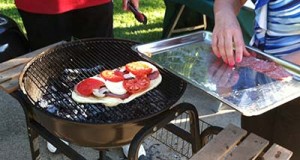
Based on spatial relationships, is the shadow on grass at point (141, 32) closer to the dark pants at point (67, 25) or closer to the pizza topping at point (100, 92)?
the dark pants at point (67, 25)

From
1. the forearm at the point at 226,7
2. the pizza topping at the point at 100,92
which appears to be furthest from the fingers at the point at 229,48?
the pizza topping at the point at 100,92

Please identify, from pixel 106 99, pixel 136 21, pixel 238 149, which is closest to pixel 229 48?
pixel 238 149

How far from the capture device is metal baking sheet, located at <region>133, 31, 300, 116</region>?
3.79 ft

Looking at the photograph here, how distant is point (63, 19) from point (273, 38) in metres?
1.17

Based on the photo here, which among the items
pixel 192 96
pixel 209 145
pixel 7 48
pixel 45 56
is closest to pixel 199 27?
pixel 192 96

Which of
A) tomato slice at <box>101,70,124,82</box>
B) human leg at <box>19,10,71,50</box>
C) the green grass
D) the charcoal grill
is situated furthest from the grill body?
the green grass

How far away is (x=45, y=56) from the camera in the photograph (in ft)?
5.61

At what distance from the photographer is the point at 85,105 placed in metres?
1.48

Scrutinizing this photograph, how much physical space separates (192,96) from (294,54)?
175 centimetres

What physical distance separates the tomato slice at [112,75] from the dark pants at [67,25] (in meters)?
0.66

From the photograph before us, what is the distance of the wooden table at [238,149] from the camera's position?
1.34 meters

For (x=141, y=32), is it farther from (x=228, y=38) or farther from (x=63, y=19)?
(x=228, y=38)

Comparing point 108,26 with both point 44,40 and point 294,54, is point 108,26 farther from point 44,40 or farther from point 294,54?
point 294,54

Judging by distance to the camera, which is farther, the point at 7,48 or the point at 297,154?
the point at 7,48
